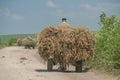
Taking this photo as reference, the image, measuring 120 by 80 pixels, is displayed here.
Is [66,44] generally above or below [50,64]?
above

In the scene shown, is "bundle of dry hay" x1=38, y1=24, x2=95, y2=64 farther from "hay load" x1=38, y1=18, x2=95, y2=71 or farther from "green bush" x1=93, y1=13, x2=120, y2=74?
"green bush" x1=93, y1=13, x2=120, y2=74

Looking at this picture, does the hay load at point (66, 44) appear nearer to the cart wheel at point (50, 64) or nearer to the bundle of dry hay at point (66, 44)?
the bundle of dry hay at point (66, 44)

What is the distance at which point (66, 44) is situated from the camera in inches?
1005

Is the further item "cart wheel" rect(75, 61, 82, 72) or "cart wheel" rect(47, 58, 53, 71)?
"cart wheel" rect(47, 58, 53, 71)

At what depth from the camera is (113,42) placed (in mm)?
22953

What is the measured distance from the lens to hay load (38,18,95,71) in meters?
25.4

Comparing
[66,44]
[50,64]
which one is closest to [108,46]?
[66,44]

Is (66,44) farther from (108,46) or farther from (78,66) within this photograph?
(108,46)

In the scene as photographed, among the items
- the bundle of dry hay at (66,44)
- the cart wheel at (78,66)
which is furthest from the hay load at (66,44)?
the cart wheel at (78,66)

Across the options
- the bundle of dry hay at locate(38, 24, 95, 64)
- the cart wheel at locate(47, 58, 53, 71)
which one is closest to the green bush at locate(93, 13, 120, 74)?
the bundle of dry hay at locate(38, 24, 95, 64)

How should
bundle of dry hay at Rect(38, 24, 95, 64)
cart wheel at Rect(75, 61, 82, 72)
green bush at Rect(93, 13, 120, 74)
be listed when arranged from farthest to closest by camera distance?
1. cart wheel at Rect(75, 61, 82, 72)
2. bundle of dry hay at Rect(38, 24, 95, 64)
3. green bush at Rect(93, 13, 120, 74)

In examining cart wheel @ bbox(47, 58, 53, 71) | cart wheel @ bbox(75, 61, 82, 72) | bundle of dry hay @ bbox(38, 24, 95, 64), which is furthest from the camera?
cart wheel @ bbox(47, 58, 53, 71)

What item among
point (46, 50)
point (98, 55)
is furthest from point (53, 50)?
point (98, 55)

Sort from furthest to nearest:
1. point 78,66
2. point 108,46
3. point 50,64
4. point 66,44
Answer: point 50,64 < point 78,66 < point 66,44 < point 108,46
